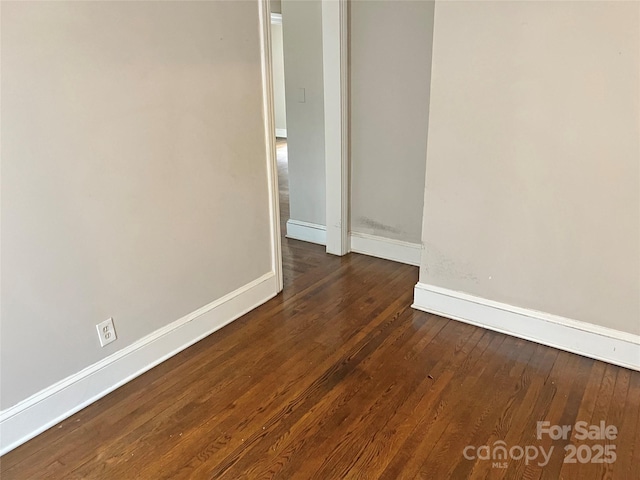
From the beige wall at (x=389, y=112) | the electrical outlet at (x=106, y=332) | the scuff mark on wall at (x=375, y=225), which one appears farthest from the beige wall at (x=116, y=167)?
the scuff mark on wall at (x=375, y=225)

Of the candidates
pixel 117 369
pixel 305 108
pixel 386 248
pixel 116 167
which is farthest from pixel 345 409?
pixel 305 108

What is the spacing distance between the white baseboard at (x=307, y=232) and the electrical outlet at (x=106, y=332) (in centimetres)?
204

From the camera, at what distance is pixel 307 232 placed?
13.1 ft

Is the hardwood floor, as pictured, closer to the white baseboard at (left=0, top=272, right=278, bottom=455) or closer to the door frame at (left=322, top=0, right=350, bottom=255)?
the white baseboard at (left=0, top=272, right=278, bottom=455)

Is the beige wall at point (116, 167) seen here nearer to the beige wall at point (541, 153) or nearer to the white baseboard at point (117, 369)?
the white baseboard at point (117, 369)

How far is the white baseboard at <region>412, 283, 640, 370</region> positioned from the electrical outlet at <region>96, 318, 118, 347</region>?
1662 mm

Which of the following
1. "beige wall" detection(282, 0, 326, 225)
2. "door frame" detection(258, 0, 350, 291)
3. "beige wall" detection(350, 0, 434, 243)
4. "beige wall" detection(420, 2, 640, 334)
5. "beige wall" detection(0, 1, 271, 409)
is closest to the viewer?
"beige wall" detection(0, 1, 271, 409)

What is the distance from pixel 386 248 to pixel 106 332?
6.86ft

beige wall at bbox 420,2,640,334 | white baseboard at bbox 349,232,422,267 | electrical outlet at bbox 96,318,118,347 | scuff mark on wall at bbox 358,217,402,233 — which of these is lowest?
white baseboard at bbox 349,232,422,267

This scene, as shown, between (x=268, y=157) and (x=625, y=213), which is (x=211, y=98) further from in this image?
(x=625, y=213)

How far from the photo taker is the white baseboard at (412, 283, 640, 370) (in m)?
2.28

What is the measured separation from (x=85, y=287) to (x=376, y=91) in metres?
2.24

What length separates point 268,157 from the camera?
281 cm

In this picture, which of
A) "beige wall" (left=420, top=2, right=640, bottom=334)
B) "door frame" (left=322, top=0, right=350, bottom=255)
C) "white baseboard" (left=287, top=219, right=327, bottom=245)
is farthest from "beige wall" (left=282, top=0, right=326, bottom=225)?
"beige wall" (left=420, top=2, right=640, bottom=334)
